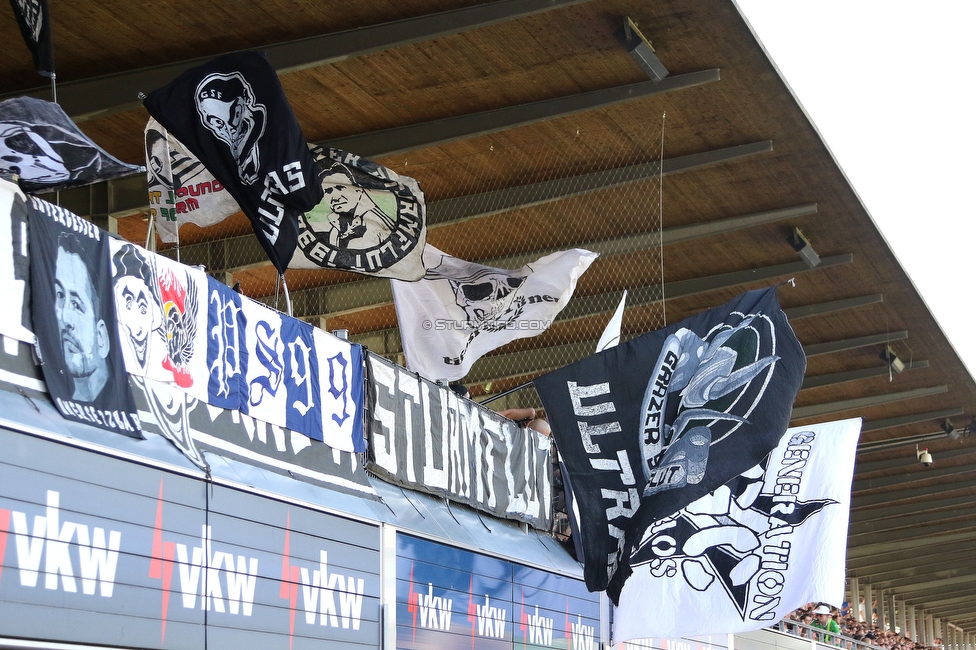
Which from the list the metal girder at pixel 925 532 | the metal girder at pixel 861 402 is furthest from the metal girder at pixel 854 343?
the metal girder at pixel 925 532

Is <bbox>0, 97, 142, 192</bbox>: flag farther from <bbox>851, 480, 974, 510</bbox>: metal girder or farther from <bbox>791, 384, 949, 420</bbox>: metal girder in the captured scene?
<bbox>851, 480, 974, 510</bbox>: metal girder

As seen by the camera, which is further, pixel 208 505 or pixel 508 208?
pixel 508 208

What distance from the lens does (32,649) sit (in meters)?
7.13

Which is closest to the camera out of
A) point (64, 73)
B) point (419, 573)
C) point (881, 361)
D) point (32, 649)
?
point (32, 649)

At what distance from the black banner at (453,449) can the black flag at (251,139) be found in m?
2.33

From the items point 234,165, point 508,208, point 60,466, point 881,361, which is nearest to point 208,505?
point 60,466

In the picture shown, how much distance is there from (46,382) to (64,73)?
28.6ft

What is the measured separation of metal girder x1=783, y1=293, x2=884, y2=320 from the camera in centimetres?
2373

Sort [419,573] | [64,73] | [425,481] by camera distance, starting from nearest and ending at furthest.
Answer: [419,573]
[425,481]
[64,73]

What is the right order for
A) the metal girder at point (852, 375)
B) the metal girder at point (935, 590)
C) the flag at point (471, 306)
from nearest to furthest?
the flag at point (471, 306)
the metal girder at point (852, 375)
the metal girder at point (935, 590)

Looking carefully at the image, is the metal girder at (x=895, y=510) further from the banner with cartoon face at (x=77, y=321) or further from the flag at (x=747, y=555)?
the banner with cartoon face at (x=77, y=321)

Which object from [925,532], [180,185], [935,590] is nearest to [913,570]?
[935,590]

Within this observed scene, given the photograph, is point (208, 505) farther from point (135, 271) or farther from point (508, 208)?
point (508, 208)

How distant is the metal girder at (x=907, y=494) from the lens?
39406 millimetres
